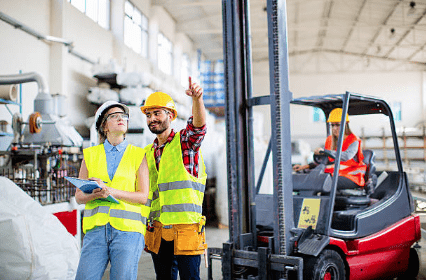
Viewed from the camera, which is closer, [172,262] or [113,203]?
[113,203]

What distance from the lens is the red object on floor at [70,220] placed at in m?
5.95

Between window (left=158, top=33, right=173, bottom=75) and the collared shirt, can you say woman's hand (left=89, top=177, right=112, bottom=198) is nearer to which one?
the collared shirt

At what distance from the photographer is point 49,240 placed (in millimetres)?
3791

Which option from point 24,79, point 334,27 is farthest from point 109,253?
point 334,27

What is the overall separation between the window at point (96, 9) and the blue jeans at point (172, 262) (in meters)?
9.97

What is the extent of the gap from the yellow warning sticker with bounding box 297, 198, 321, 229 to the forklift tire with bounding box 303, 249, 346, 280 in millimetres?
381

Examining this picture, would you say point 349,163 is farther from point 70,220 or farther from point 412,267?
point 70,220

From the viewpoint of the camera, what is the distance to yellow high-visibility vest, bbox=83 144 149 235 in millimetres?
2410

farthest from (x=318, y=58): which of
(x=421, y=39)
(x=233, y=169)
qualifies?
(x=233, y=169)

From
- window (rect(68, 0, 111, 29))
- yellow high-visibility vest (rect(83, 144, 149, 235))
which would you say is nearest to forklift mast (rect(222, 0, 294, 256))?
yellow high-visibility vest (rect(83, 144, 149, 235))

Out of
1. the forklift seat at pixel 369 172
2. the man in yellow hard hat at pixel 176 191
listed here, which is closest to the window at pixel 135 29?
the forklift seat at pixel 369 172

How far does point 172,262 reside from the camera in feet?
9.74

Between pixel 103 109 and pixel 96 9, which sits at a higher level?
pixel 96 9

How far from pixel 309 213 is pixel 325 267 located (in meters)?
0.63
